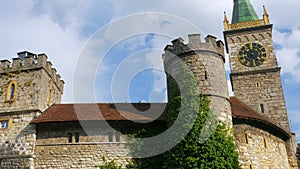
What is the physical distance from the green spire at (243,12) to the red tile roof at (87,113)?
18528 mm

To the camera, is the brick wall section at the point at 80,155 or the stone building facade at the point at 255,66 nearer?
the brick wall section at the point at 80,155

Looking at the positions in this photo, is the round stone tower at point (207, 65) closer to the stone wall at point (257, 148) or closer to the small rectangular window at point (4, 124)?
the stone wall at point (257, 148)

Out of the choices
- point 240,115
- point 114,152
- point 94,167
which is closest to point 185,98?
point 240,115

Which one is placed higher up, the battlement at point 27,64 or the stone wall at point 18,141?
the battlement at point 27,64

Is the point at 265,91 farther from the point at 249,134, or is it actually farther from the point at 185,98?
the point at 185,98

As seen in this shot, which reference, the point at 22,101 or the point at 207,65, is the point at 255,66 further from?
the point at 22,101

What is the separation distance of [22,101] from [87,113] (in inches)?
190

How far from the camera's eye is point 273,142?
20.8 meters

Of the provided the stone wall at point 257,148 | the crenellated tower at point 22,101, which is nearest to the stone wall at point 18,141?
the crenellated tower at point 22,101

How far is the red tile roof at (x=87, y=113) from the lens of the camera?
19.3 meters

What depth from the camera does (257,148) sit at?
19234mm

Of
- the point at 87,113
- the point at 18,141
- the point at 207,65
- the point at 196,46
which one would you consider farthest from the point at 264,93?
the point at 18,141

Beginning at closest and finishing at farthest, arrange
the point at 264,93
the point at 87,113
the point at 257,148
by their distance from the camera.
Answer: the point at 257,148 → the point at 87,113 → the point at 264,93

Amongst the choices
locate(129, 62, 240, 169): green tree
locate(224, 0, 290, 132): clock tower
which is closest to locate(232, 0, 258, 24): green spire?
locate(224, 0, 290, 132): clock tower
